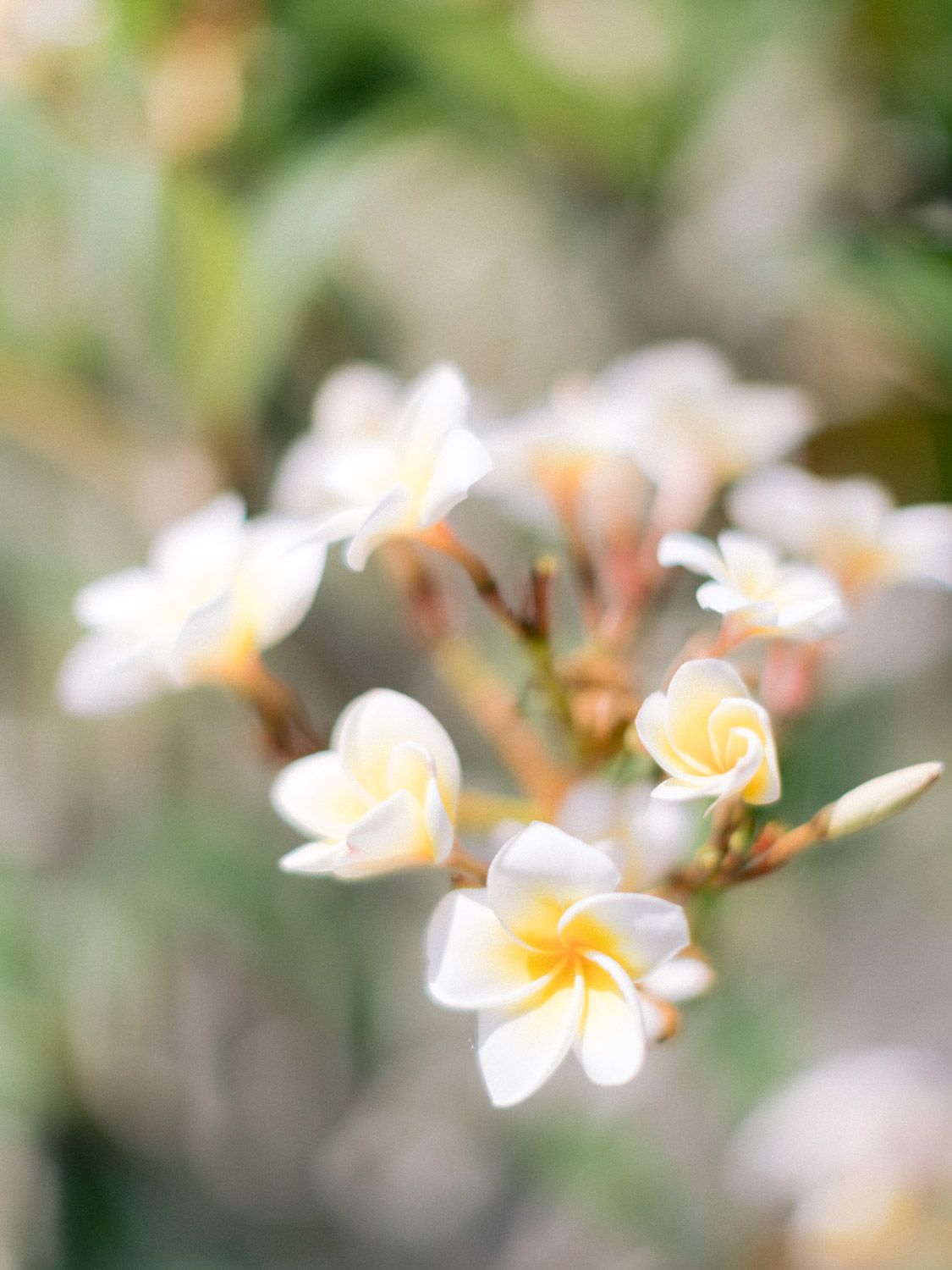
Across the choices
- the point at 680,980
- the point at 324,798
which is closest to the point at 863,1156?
the point at 680,980

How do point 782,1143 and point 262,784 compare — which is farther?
point 262,784

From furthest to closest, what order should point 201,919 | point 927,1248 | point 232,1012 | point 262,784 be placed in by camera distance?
point 232,1012
point 262,784
point 201,919
point 927,1248

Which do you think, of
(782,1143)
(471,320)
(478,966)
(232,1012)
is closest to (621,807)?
(478,966)

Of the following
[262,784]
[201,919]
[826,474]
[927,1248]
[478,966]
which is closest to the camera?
[478,966]

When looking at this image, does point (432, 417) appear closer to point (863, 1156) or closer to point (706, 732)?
point (706, 732)

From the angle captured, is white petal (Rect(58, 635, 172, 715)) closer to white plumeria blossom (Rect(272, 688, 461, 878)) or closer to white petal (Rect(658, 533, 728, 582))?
white plumeria blossom (Rect(272, 688, 461, 878))

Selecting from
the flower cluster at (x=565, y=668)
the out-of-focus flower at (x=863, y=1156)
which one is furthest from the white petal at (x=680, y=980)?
the out-of-focus flower at (x=863, y=1156)

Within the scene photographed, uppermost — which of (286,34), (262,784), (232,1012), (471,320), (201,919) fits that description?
(286,34)

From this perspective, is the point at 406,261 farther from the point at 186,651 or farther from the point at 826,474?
the point at 186,651
